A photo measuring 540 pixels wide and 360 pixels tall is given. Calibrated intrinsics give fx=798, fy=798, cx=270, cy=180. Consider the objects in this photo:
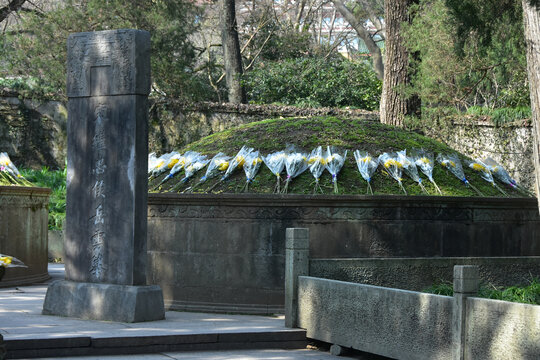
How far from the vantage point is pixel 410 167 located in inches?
430

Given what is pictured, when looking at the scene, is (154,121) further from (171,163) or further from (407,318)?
(407,318)

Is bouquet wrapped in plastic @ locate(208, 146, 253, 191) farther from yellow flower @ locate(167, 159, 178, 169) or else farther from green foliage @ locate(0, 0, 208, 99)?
green foliage @ locate(0, 0, 208, 99)

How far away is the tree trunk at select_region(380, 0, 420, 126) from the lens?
51.3 feet

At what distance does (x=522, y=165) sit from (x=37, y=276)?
12126 millimetres

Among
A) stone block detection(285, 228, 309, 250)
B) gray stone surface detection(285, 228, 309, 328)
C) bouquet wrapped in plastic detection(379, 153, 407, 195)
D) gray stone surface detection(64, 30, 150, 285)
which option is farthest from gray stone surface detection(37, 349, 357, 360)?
bouquet wrapped in plastic detection(379, 153, 407, 195)

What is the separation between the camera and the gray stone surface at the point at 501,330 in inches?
232

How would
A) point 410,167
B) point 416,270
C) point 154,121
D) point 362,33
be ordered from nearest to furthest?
point 416,270 → point 410,167 → point 154,121 → point 362,33

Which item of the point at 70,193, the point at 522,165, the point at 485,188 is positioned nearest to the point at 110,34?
the point at 70,193

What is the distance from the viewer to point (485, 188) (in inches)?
439

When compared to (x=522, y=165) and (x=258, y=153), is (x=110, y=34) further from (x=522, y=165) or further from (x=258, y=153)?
(x=522, y=165)

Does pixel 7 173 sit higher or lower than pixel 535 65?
lower

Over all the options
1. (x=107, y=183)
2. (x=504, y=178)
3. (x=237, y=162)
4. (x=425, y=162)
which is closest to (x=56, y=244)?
(x=237, y=162)

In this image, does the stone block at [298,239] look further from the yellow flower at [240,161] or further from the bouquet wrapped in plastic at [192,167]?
the bouquet wrapped in plastic at [192,167]

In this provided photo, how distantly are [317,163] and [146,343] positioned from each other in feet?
13.1
